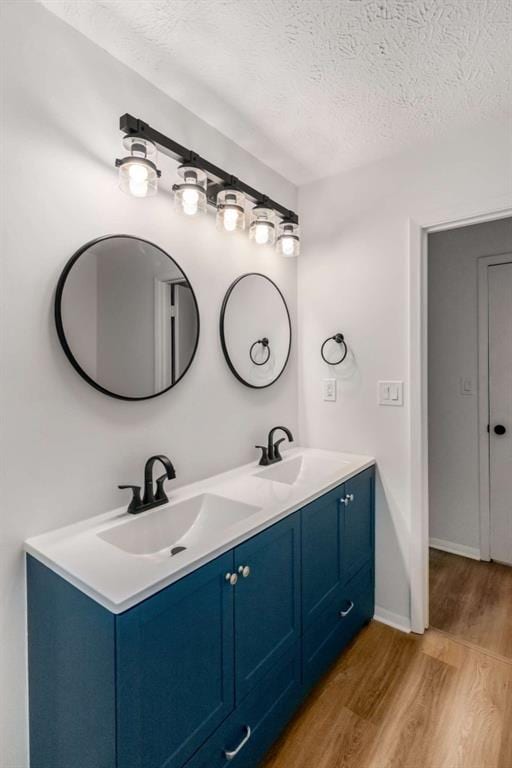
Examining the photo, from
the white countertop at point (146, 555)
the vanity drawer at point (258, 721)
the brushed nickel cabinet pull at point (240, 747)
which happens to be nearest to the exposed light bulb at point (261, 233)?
the white countertop at point (146, 555)

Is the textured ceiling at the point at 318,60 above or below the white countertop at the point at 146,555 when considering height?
above

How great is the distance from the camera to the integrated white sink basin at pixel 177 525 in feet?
4.27

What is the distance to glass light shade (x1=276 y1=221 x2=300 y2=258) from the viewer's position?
6.41 ft

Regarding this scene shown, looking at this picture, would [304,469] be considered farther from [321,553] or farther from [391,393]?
[391,393]

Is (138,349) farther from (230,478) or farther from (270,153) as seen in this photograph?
(270,153)

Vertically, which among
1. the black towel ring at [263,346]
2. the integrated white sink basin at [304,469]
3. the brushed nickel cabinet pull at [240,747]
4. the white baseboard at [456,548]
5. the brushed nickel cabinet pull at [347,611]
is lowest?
the white baseboard at [456,548]

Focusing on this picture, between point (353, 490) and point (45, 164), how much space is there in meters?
1.75

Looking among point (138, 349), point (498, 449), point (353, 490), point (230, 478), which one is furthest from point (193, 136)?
point (498, 449)

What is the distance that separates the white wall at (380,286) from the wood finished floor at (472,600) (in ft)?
1.00

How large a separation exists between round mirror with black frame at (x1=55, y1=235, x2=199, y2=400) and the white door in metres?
2.04

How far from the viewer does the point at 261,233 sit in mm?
1826

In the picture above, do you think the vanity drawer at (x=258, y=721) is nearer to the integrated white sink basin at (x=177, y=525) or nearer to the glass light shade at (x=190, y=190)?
the integrated white sink basin at (x=177, y=525)

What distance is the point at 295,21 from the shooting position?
49.9 inches

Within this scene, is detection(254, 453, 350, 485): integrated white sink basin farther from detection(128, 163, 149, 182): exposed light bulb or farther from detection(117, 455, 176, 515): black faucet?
detection(128, 163, 149, 182): exposed light bulb
